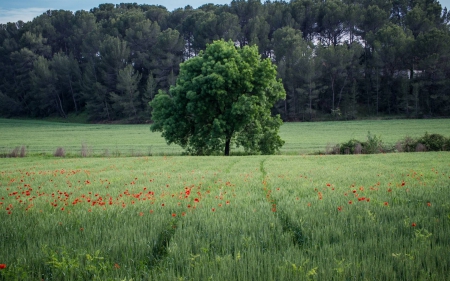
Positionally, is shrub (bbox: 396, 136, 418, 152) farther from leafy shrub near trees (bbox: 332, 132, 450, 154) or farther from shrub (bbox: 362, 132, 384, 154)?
shrub (bbox: 362, 132, 384, 154)

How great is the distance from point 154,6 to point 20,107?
58170 mm

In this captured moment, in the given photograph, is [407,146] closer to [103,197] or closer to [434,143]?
[434,143]

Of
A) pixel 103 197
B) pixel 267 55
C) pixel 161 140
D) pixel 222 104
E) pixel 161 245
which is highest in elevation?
pixel 267 55

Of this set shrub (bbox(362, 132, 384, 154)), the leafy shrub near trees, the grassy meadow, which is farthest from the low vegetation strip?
shrub (bbox(362, 132, 384, 154))

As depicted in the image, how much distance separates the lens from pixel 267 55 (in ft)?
277

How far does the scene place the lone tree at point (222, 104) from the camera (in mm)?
25578

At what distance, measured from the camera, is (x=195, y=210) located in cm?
601

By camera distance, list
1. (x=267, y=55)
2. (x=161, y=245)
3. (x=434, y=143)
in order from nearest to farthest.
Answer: (x=161, y=245), (x=434, y=143), (x=267, y=55)

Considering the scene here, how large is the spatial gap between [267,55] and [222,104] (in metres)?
62.7

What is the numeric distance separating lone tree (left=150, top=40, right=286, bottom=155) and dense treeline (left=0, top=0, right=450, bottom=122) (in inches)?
1747


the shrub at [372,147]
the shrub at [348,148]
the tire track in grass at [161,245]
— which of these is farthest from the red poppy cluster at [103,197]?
the shrub at [372,147]

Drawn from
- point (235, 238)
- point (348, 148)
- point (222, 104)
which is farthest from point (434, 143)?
point (235, 238)

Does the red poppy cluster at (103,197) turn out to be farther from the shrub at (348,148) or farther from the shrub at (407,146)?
the shrub at (407,146)

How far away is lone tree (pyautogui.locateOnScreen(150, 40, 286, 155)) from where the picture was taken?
83.9 feet
